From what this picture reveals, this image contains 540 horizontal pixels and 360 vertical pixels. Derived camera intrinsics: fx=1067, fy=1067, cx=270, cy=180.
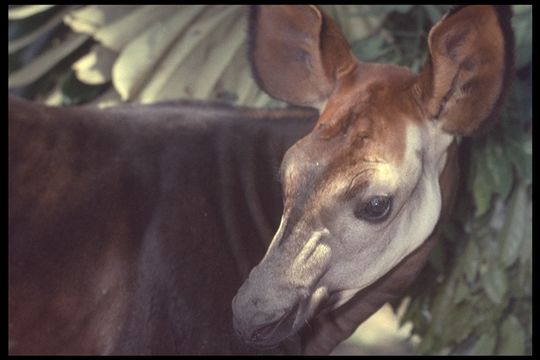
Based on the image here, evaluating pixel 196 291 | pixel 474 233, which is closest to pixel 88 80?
pixel 474 233

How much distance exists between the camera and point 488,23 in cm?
97

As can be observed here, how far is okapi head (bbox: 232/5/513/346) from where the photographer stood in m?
0.96

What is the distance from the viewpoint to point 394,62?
1.97 metres

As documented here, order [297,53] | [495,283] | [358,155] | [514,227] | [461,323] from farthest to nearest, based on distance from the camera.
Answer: [461,323] < [495,283] < [514,227] < [297,53] < [358,155]

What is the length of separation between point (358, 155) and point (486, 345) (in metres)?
1.19

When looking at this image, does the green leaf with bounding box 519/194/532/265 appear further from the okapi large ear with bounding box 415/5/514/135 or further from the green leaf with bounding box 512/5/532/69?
the okapi large ear with bounding box 415/5/514/135

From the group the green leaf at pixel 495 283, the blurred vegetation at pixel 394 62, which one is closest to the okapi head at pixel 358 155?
the blurred vegetation at pixel 394 62

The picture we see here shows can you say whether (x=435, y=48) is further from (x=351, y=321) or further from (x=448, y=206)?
(x=351, y=321)

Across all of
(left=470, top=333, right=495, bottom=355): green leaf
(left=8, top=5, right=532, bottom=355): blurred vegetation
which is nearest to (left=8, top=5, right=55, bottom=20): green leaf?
(left=8, top=5, right=532, bottom=355): blurred vegetation

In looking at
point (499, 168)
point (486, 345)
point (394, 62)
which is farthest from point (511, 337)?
point (394, 62)

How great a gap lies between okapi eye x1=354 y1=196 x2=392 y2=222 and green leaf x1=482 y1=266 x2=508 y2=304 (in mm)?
980

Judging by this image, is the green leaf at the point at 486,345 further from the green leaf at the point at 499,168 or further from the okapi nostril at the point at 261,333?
the okapi nostril at the point at 261,333

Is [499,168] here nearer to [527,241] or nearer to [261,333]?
[527,241]

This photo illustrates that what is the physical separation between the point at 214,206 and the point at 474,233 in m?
0.87
